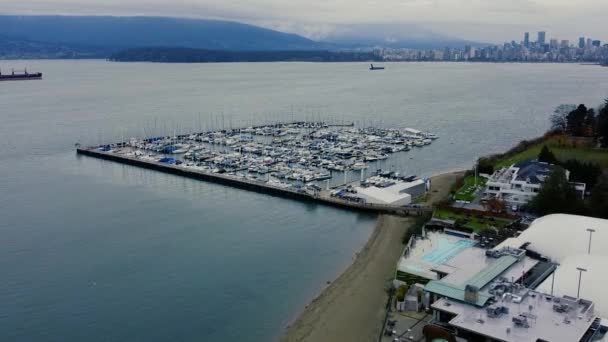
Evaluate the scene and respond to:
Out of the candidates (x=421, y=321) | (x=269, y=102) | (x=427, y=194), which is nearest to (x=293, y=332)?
(x=421, y=321)

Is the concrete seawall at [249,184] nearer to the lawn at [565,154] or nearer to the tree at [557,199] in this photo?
the tree at [557,199]

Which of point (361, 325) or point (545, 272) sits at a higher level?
point (545, 272)

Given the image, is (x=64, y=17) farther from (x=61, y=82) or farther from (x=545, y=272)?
(x=545, y=272)

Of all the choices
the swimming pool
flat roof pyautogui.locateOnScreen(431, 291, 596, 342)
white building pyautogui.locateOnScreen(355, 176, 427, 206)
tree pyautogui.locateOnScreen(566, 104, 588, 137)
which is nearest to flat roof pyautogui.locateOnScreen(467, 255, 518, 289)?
flat roof pyautogui.locateOnScreen(431, 291, 596, 342)

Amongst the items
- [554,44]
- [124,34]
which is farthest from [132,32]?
[554,44]

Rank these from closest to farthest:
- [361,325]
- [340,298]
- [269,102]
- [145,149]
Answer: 1. [361,325]
2. [340,298]
3. [145,149]
4. [269,102]

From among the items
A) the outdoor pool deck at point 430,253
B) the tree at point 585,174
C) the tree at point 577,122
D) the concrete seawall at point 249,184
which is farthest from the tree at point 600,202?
the tree at point 577,122

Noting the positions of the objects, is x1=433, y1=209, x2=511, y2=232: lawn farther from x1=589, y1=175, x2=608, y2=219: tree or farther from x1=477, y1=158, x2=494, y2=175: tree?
x1=477, y1=158, x2=494, y2=175: tree
